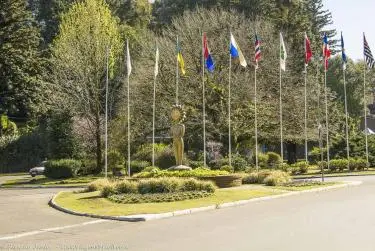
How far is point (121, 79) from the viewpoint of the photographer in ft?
163

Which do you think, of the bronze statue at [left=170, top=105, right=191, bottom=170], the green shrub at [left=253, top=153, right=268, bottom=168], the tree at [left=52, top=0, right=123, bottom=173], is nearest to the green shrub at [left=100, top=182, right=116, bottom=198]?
the bronze statue at [left=170, top=105, right=191, bottom=170]

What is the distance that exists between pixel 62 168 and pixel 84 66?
883cm

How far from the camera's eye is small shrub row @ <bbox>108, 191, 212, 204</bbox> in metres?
20.5

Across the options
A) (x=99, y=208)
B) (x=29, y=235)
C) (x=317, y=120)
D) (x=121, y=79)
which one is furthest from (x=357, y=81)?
(x=29, y=235)

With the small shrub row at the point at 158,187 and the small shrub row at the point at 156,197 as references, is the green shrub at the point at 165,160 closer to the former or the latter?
the small shrub row at the point at 158,187

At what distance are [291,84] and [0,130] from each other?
31.8m

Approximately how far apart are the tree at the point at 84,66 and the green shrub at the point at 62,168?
2998mm

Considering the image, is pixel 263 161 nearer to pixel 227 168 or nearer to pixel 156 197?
pixel 227 168

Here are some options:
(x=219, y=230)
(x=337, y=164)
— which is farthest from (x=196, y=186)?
(x=337, y=164)

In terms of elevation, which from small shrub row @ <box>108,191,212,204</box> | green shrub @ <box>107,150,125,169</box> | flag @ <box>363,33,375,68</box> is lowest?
small shrub row @ <box>108,191,212,204</box>

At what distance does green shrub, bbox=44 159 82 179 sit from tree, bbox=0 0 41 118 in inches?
556

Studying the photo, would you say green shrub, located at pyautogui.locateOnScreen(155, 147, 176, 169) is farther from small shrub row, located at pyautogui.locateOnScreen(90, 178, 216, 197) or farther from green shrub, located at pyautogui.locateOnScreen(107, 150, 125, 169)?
small shrub row, located at pyautogui.locateOnScreen(90, 178, 216, 197)

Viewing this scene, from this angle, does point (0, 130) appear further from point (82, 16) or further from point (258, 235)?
point (258, 235)

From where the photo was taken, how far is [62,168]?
41.8 metres
